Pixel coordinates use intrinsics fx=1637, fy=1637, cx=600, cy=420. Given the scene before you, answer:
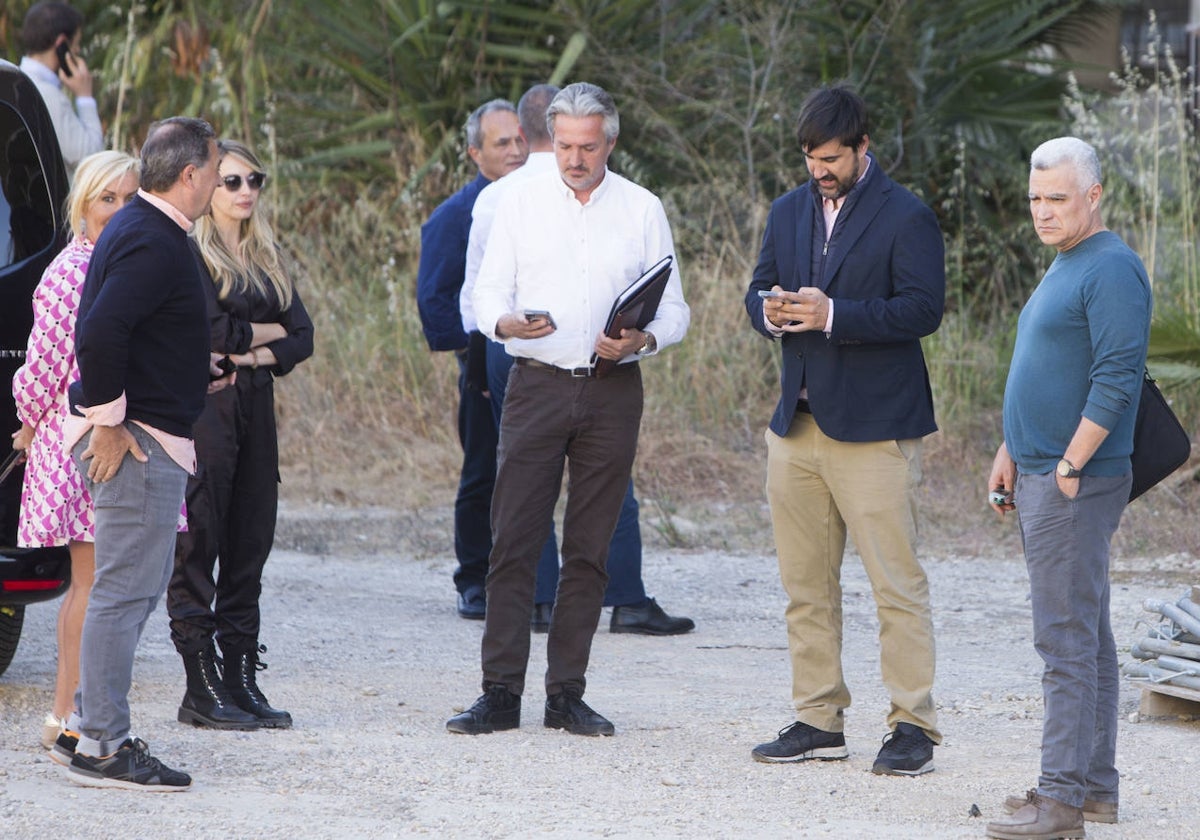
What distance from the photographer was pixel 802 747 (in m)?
4.84

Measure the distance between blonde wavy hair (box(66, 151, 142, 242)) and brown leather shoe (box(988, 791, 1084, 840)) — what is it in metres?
3.06

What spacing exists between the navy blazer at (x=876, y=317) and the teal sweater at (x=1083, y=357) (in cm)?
49

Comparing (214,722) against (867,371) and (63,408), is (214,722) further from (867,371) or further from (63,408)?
(867,371)

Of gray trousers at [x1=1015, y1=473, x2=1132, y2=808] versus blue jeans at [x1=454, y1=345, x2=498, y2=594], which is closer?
gray trousers at [x1=1015, y1=473, x2=1132, y2=808]

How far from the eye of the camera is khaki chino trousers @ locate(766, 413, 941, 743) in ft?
15.3

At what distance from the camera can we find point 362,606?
7.52 m

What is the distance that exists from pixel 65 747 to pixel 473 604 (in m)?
2.77

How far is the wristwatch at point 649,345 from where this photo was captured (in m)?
5.04

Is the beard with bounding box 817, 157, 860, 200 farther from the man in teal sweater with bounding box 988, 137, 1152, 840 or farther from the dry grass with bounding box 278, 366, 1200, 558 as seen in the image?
the dry grass with bounding box 278, 366, 1200, 558

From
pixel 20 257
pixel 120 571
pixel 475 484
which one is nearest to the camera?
pixel 120 571

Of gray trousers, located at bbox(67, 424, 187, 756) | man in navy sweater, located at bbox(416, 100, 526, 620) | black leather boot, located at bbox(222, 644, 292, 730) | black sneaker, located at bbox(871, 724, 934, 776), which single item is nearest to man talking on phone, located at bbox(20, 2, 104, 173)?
man in navy sweater, located at bbox(416, 100, 526, 620)

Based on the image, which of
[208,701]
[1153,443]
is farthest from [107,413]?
[1153,443]

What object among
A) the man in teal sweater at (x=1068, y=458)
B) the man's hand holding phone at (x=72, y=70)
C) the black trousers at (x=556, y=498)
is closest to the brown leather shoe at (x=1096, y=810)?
the man in teal sweater at (x=1068, y=458)

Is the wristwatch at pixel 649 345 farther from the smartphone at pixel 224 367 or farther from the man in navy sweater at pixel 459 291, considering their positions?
the man in navy sweater at pixel 459 291
